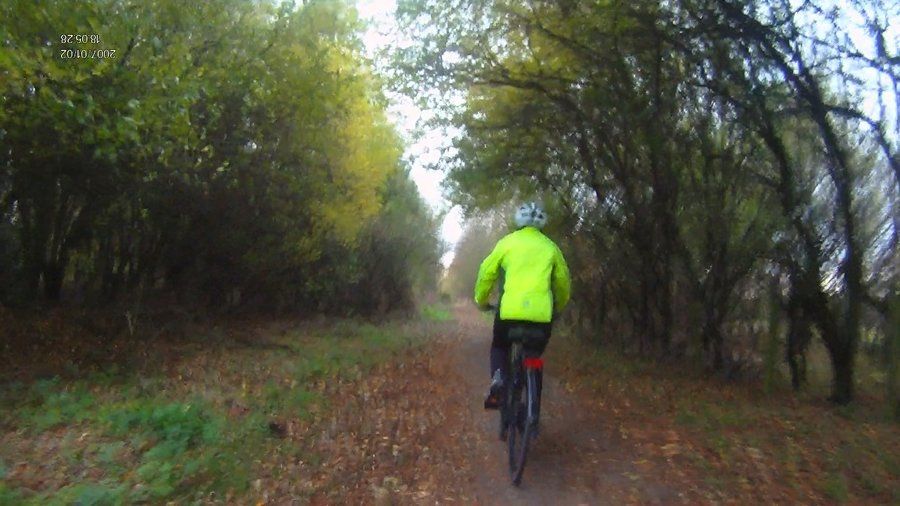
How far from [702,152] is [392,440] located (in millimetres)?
8480

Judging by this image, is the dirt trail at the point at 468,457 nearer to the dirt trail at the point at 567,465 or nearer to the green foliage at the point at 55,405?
the dirt trail at the point at 567,465

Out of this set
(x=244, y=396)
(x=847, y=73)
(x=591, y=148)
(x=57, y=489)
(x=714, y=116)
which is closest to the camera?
(x=57, y=489)

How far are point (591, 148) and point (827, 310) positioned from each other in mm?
5681

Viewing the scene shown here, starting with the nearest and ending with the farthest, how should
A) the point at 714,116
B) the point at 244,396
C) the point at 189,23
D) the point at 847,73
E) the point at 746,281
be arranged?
the point at 244,396, the point at 847,73, the point at 189,23, the point at 714,116, the point at 746,281

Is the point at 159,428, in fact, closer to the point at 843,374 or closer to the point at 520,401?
the point at 520,401

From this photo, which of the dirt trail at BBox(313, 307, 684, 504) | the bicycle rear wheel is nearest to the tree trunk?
the dirt trail at BBox(313, 307, 684, 504)

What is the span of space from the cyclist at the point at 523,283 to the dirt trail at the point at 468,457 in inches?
28.2

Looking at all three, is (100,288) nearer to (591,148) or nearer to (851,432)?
(591,148)

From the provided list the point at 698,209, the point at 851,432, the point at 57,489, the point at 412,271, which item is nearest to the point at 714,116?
the point at 698,209

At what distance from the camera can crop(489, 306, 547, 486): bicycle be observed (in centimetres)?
621

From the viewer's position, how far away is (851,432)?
28.4ft

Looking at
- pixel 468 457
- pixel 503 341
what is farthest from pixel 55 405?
pixel 503 341

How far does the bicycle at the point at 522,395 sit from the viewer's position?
621 centimetres

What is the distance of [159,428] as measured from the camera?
289 inches
